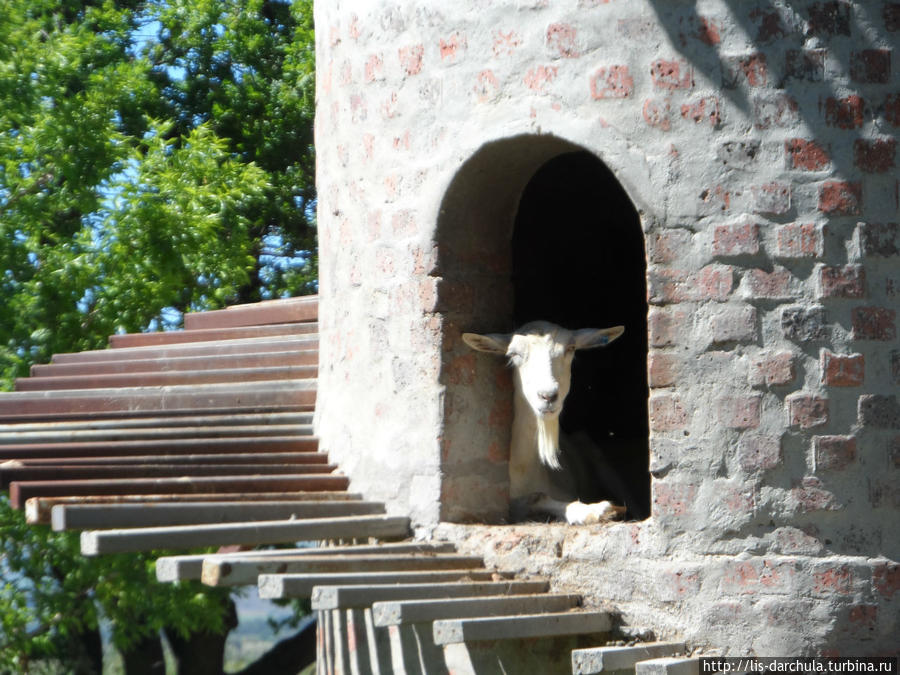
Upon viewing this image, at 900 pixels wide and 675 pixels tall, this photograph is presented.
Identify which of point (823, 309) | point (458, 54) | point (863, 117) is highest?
point (458, 54)

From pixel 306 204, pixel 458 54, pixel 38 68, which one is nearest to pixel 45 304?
pixel 38 68

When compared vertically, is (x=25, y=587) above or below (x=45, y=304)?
below

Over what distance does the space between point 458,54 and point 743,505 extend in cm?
248

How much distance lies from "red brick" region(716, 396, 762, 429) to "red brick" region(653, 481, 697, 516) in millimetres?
318

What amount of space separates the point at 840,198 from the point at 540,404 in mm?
1723

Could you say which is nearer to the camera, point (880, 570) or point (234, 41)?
point (880, 570)

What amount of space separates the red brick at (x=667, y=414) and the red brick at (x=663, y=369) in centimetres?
6

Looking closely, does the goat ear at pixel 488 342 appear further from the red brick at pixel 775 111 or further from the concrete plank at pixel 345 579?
the red brick at pixel 775 111

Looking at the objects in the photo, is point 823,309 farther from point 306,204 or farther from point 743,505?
point 306,204

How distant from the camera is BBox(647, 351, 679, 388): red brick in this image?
5781 mm

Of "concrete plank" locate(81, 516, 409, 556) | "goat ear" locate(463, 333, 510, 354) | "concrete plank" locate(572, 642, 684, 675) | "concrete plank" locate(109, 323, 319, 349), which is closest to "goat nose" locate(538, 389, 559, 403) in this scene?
"goat ear" locate(463, 333, 510, 354)

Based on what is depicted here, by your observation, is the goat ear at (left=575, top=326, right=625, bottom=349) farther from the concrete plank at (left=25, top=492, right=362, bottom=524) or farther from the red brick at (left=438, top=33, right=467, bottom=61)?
the red brick at (left=438, top=33, right=467, bottom=61)

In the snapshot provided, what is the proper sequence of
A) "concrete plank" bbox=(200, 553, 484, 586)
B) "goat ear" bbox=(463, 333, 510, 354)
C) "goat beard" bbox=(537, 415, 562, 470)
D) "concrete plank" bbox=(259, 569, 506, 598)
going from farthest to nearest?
"goat beard" bbox=(537, 415, 562, 470), "goat ear" bbox=(463, 333, 510, 354), "concrete plank" bbox=(200, 553, 484, 586), "concrete plank" bbox=(259, 569, 506, 598)

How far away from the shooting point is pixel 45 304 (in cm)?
1313
